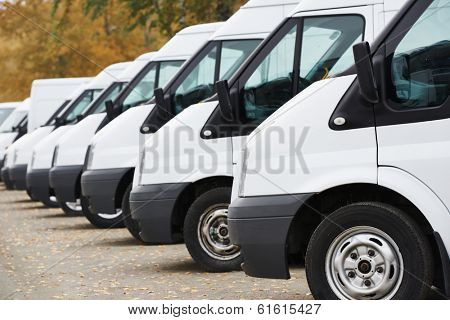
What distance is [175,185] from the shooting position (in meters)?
11.8

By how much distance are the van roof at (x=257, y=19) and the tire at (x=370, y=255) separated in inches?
210

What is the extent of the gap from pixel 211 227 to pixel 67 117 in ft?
37.3

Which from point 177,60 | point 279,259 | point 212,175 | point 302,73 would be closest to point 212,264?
point 212,175

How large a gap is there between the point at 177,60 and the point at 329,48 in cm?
555

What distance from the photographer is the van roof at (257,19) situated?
Result: 13023 millimetres

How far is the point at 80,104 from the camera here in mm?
22453

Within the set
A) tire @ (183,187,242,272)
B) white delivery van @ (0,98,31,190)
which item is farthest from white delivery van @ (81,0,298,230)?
white delivery van @ (0,98,31,190)

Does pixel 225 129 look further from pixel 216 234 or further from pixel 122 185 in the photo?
pixel 122 185

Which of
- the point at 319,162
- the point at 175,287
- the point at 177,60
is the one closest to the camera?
the point at 319,162

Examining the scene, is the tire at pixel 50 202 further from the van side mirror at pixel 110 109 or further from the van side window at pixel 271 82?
the van side window at pixel 271 82

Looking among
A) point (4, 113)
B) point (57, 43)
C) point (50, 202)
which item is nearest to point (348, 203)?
point (50, 202)

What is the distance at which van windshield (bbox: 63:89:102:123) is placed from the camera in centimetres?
2225

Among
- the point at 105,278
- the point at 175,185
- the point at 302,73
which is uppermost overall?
the point at 302,73

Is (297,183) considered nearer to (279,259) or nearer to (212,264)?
(279,259)
